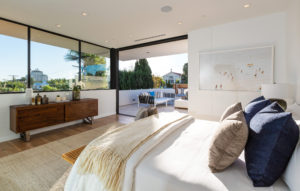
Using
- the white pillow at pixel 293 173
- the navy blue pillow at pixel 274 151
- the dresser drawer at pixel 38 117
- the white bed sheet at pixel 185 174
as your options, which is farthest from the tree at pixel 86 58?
the white pillow at pixel 293 173

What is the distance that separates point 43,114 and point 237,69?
14.1ft

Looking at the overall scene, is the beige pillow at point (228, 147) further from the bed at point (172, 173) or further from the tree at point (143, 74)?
the tree at point (143, 74)

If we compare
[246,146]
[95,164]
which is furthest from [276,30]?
[95,164]

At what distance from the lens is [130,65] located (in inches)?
329

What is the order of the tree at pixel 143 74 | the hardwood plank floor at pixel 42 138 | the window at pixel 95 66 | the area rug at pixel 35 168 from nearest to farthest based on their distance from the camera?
1. the area rug at pixel 35 168
2. the hardwood plank floor at pixel 42 138
3. the window at pixel 95 66
4. the tree at pixel 143 74

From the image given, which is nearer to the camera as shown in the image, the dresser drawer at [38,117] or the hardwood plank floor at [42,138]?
the hardwood plank floor at [42,138]

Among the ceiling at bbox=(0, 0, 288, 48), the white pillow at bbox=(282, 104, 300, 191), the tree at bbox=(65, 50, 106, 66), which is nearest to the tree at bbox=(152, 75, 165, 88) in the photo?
the tree at bbox=(65, 50, 106, 66)

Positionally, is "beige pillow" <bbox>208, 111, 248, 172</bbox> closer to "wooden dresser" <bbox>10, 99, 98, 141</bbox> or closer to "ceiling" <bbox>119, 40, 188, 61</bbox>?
"wooden dresser" <bbox>10, 99, 98, 141</bbox>

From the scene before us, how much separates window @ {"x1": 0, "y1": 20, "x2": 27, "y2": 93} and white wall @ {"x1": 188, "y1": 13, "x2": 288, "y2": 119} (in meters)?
3.91

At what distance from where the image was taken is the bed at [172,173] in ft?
2.92

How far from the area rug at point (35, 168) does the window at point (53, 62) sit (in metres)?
1.71

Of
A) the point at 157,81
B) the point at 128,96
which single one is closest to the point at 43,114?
the point at 128,96

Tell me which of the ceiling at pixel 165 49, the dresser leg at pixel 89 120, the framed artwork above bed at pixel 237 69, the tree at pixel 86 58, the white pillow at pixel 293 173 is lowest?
the dresser leg at pixel 89 120

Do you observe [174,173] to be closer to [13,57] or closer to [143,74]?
[13,57]
